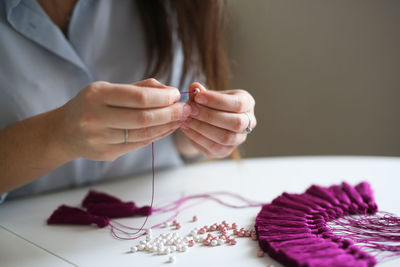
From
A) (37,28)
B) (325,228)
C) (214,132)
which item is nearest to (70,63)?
(37,28)

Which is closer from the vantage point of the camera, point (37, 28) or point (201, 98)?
point (201, 98)

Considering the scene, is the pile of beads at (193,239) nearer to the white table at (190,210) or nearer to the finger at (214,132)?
the white table at (190,210)

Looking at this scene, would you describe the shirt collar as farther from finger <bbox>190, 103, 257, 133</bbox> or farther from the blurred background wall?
the blurred background wall

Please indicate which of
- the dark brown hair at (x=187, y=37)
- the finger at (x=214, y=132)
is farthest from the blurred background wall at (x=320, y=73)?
the finger at (x=214, y=132)

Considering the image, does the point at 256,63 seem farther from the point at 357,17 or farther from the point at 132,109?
the point at 132,109

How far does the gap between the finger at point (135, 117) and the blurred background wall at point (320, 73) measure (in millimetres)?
1371

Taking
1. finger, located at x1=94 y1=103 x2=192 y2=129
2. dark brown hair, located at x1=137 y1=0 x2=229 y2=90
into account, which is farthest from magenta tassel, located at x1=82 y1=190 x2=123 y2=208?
dark brown hair, located at x1=137 y1=0 x2=229 y2=90

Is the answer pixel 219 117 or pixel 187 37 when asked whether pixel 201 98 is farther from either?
pixel 187 37

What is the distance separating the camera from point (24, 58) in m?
0.98

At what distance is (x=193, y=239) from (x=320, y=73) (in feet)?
5.91

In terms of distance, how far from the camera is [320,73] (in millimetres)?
2229

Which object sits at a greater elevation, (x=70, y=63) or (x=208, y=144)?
(x=70, y=63)

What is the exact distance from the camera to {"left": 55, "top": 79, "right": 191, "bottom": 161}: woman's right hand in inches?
25.7

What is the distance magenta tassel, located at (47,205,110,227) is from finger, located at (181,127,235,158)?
0.28 meters
